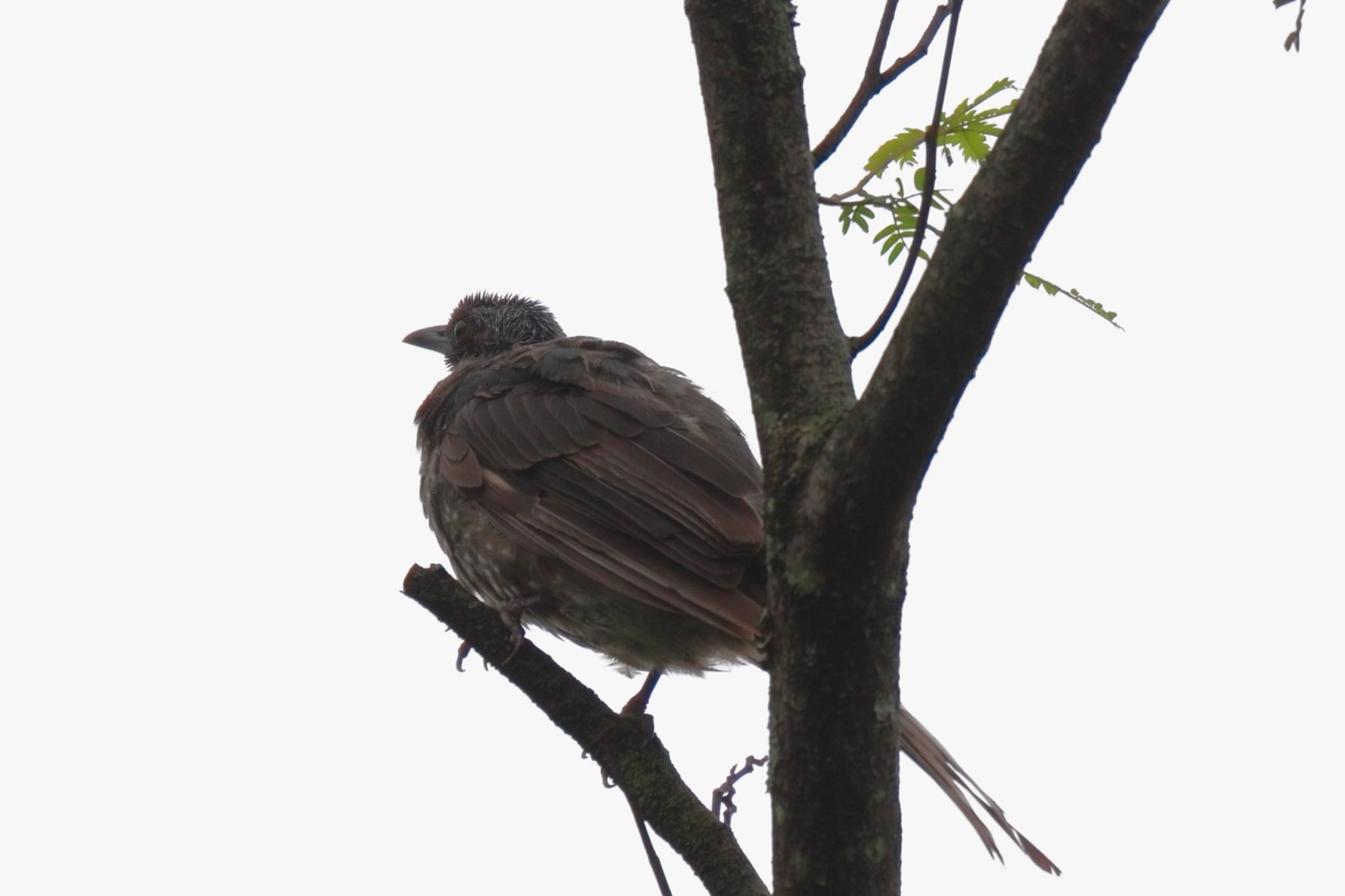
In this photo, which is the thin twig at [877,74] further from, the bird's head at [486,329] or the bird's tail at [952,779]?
the bird's head at [486,329]

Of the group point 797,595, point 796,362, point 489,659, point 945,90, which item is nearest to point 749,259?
point 796,362

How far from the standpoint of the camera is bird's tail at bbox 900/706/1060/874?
11.3 feet

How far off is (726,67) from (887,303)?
1.69 feet

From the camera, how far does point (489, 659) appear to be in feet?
12.1

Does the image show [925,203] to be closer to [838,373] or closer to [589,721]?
[838,373]

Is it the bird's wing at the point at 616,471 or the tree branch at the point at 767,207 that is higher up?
the bird's wing at the point at 616,471

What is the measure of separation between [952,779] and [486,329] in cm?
454

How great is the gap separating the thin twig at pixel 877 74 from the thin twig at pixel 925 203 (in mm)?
227

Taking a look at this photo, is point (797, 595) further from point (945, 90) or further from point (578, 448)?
point (578, 448)

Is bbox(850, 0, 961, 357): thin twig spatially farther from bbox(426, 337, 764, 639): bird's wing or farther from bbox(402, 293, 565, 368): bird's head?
bbox(402, 293, 565, 368): bird's head

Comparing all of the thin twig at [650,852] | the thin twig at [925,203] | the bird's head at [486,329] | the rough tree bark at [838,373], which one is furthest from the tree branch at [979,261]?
the bird's head at [486,329]

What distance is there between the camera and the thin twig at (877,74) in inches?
112

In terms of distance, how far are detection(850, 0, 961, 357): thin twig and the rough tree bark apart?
0.05 meters

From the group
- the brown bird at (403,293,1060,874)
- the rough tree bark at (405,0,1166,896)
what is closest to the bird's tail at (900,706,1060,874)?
the brown bird at (403,293,1060,874)
